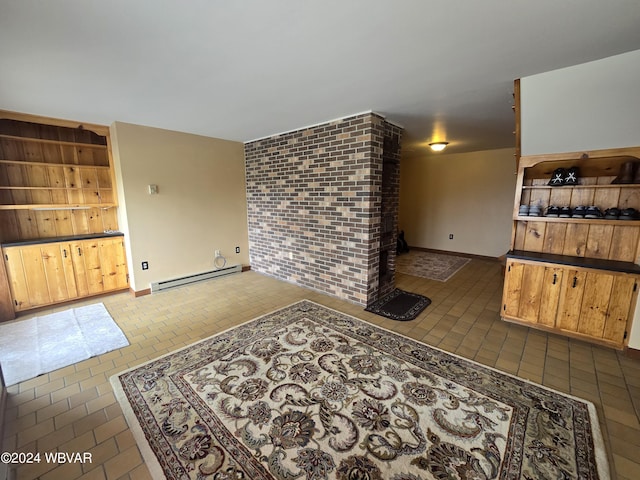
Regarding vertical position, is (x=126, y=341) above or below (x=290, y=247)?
below

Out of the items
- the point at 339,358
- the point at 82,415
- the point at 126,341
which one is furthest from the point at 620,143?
the point at 126,341

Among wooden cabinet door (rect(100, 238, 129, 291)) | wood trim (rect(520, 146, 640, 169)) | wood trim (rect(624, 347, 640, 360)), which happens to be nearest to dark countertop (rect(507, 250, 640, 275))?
wood trim (rect(624, 347, 640, 360))

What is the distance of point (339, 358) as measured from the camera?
90.4 inches

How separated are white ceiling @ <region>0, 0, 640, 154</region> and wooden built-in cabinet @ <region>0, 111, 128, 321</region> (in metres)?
0.59

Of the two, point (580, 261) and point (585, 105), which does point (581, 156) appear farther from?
point (580, 261)

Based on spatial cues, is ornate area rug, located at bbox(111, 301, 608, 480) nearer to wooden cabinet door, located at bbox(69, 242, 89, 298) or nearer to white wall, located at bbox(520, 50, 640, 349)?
white wall, located at bbox(520, 50, 640, 349)

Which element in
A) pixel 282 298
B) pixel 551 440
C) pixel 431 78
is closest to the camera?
pixel 551 440

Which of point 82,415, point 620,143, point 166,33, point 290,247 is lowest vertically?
point 82,415

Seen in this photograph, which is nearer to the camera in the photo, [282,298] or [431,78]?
[431,78]

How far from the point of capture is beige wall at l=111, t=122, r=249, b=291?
3.56 metres

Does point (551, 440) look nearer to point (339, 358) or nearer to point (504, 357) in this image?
point (504, 357)

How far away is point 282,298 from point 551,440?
285 centimetres

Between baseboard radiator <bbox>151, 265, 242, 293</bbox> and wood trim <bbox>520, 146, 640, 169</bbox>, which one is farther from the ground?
wood trim <bbox>520, 146, 640, 169</bbox>

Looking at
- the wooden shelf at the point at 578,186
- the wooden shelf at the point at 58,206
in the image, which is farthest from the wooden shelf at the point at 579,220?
the wooden shelf at the point at 58,206
